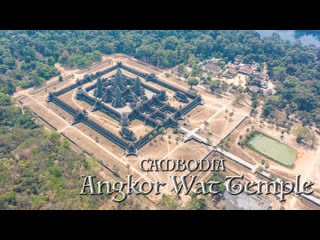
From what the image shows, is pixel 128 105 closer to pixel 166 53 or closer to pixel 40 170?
pixel 40 170

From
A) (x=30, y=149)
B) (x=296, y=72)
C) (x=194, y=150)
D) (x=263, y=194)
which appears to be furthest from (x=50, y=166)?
(x=296, y=72)

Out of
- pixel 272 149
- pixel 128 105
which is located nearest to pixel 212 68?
pixel 128 105

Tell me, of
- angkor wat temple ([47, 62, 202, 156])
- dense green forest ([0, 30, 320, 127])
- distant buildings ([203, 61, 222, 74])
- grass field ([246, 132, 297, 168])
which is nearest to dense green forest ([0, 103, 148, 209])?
angkor wat temple ([47, 62, 202, 156])

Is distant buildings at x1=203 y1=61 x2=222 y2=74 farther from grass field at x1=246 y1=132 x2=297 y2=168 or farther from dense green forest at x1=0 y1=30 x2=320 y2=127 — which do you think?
grass field at x1=246 y1=132 x2=297 y2=168

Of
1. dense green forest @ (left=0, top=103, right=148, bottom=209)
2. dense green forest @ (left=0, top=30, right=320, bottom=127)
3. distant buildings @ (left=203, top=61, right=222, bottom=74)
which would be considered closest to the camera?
dense green forest @ (left=0, top=103, right=148, bottom=209)

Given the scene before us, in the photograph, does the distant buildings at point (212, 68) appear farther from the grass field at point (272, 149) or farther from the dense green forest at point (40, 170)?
the dense green forest at point (40, 170)

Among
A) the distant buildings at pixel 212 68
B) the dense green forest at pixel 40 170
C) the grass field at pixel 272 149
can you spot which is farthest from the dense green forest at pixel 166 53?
the dense green forest at pixel 40 170

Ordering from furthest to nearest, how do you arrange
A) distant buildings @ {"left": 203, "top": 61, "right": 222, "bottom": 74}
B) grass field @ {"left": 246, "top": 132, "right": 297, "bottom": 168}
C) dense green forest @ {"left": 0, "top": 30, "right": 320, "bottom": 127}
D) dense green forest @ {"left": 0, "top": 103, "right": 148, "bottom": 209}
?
1. distant buildings @ {"left": 203, "top": 61, "right": 222, "bottom": 74}
2. dense green forest @ {"left": 0, "top": 30, "right": 320, "bottom": 127}
3. grass field @ {"left": 246, "top": 132, "right": 297, "bottom": 168}
4. dense green forest @ {"left": 0, "top": 103, "right": 148, "bottom": 209}
